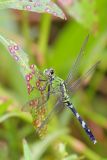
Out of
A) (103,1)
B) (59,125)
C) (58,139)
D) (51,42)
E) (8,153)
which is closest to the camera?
(8,153)

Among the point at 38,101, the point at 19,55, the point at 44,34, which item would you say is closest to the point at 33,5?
the point at 19,55

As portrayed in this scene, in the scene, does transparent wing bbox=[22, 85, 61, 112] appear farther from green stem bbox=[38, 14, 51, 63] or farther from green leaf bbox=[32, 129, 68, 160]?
green stem bbox=[38, 14, 51, 63]

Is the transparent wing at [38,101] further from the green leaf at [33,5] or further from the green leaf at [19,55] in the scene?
the green leaf at [33,5]

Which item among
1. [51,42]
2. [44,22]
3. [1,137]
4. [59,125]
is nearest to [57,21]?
[51,42]

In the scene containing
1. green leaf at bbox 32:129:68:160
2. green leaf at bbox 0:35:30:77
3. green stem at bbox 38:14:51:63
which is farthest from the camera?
green stem at bbox 38:14:51:63

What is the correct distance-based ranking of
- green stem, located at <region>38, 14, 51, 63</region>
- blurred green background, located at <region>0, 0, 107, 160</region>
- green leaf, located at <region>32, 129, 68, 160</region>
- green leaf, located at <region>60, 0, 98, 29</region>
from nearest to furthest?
green leaf, located at <region>32, 129, 68, 160</region> < blurred green background, located at <region>0, 0, 107, 160</region> < green leaf, located at <region>60, 0, 98, 29</region> < green stem, located at <region>38, 14, 51, 63</region>

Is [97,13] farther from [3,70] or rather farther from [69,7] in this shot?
[3,70]

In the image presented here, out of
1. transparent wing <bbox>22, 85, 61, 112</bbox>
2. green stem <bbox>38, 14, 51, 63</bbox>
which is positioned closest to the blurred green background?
green stem <bbox>38, 14, 51, 63</bbox>

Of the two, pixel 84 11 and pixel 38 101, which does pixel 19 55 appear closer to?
pixel 38 101
